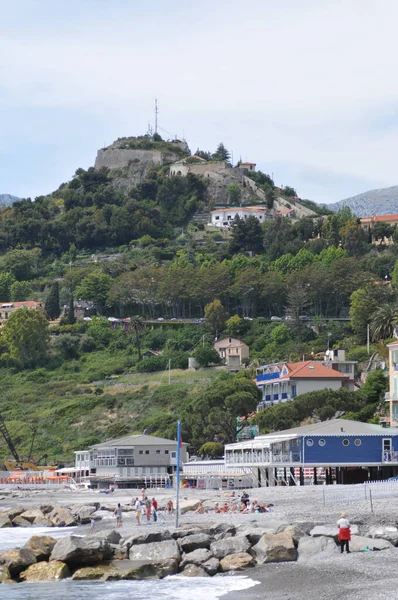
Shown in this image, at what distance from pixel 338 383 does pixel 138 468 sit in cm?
1537

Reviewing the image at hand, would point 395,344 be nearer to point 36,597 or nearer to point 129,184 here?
point 36,597

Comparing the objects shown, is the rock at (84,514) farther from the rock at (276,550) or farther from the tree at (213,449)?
the tree at (213,449)

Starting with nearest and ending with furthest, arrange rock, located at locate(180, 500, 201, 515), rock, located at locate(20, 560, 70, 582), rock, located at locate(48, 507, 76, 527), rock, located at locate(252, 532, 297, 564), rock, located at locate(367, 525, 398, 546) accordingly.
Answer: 1. rock, located at locate(252, 532, 297, 564)
2. rock, located at locate(367, 525, 398, 546)
3. rock, located at locate(20, 560, 70, 582)
4. rock, located at locate(180, 500, 201, 515)
5. rock, located at locate(48, 507, 76, 527)

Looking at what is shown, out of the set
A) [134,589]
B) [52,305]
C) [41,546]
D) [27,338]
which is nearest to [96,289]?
[52,305]

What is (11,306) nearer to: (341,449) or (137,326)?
(137,326)

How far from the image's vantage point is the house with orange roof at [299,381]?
76.3 m

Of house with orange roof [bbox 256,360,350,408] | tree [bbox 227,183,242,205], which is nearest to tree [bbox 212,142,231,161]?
tree [bbox 227,183,242,205]

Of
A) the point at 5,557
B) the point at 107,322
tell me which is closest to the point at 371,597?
the point at 5,557

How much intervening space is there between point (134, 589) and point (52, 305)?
338 ft

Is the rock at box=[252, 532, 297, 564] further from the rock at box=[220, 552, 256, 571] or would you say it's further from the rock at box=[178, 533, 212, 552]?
the rock at box=[178, 533, 212, 552]

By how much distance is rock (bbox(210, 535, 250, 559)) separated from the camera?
29922 mm

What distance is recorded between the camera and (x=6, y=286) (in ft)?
467

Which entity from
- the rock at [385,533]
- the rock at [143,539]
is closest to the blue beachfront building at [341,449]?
the rock at [143,539]

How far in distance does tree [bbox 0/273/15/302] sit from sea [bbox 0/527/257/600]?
114131mm
